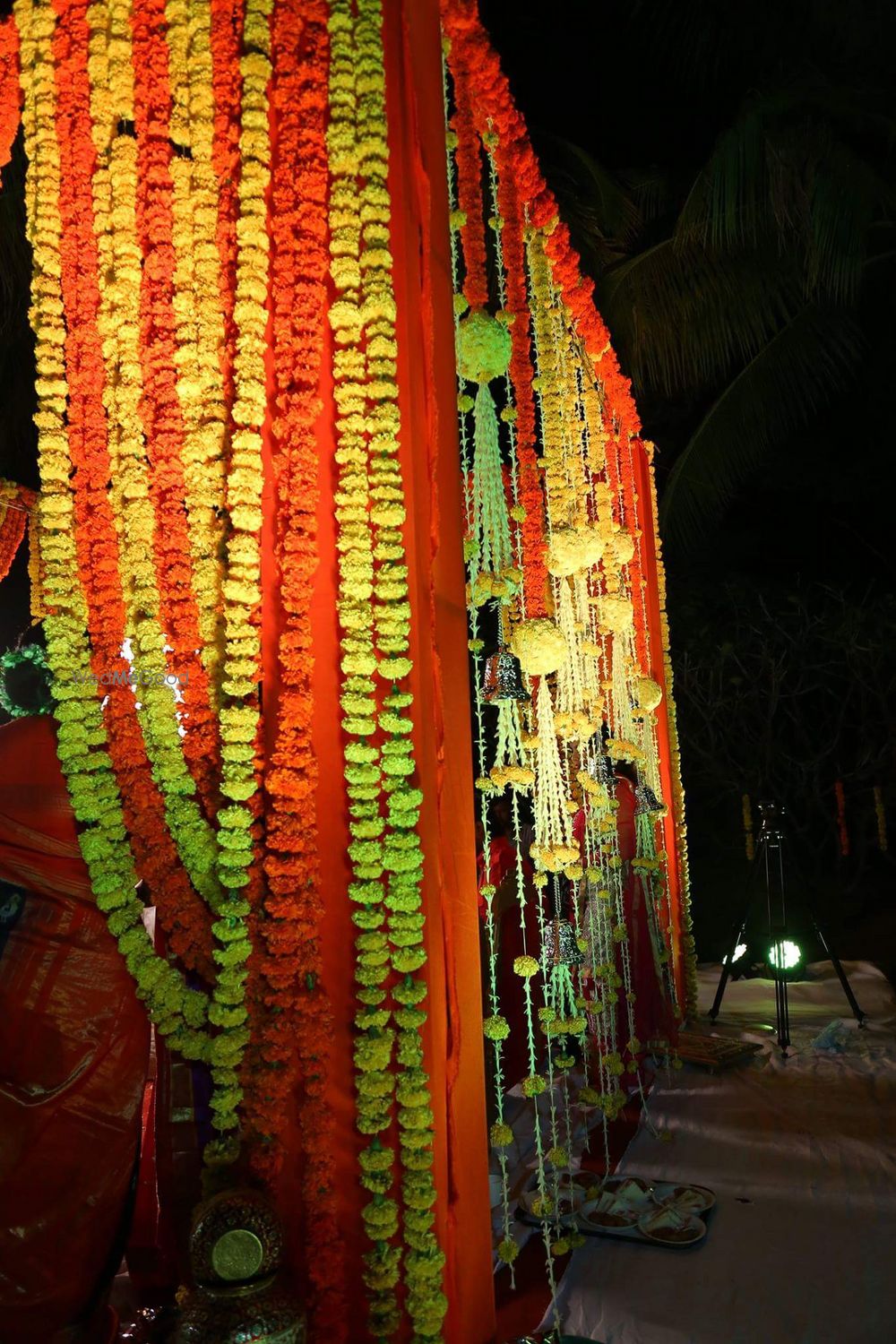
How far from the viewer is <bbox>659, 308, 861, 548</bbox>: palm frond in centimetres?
787

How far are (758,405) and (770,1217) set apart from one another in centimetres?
642

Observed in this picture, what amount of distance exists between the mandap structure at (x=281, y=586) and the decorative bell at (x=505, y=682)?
72 centimetres

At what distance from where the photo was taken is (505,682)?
3.29 m

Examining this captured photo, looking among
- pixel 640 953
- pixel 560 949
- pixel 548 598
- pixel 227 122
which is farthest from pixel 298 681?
pixel 640 953

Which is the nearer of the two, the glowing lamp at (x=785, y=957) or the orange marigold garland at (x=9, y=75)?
the orange marigold garland at (x=9, y=75)

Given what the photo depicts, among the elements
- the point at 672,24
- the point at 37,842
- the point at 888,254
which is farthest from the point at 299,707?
the point at 888,254

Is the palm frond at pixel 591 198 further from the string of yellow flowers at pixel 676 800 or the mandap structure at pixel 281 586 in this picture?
the mandap structure at pixel 281 586

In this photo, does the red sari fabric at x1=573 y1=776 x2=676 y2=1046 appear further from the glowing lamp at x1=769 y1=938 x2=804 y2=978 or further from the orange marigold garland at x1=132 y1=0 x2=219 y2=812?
the orange marigold garland at x1=132 y1=0 x2=219 y2=812

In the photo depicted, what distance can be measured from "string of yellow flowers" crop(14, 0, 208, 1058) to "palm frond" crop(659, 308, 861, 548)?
655 cm

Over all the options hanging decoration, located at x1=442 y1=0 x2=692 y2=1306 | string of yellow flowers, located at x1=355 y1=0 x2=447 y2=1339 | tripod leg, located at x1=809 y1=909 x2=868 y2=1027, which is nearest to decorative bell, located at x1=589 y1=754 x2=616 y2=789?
hanging decoration, located at x1=442 y1=0 x2=692 y2=1306

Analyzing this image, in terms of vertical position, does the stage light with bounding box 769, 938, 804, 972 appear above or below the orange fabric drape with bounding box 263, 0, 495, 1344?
below

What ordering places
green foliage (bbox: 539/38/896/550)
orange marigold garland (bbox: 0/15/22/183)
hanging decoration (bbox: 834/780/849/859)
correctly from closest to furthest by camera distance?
orange marigold garland (bbox: 0/15/22/183), green foliage (bbox: 539/38/896/550), hanging decoration (bbox: 834/780/849/859)

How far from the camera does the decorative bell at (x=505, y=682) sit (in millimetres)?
3266

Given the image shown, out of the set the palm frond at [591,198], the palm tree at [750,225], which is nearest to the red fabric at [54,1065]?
the palm tree at [750,225]
